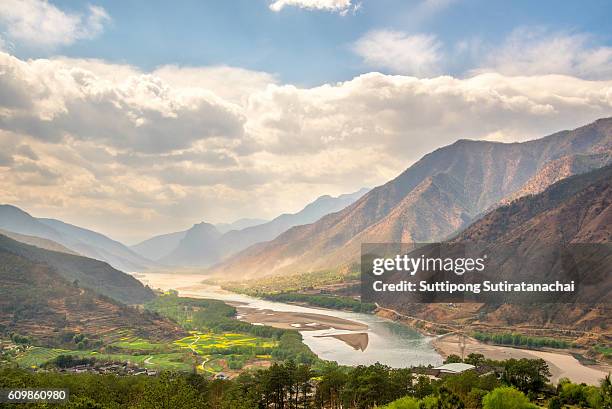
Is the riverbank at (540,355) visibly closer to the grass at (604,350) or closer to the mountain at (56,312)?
the grass at (604,350)

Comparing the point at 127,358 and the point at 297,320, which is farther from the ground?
the point at 297,320

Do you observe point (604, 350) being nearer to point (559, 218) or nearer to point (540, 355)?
point (540, 355)

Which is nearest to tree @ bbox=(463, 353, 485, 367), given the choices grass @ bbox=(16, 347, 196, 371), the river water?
the river water

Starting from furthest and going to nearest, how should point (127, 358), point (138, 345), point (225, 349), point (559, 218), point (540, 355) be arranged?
1. point (559, 218)
2. point (138, 345)
3. point (225, 349)
4. point (540, 355)
5. point (127, 358)

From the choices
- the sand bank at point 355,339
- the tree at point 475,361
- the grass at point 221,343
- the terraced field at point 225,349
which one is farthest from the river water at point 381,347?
the tree at point 475,361

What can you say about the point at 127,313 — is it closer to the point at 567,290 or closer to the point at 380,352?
the point at 380,352

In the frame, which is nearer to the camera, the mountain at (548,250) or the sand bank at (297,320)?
the mountain at (548,250)

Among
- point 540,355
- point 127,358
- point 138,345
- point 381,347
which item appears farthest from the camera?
point 138,345

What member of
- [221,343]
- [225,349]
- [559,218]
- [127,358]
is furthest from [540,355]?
[127,358]
